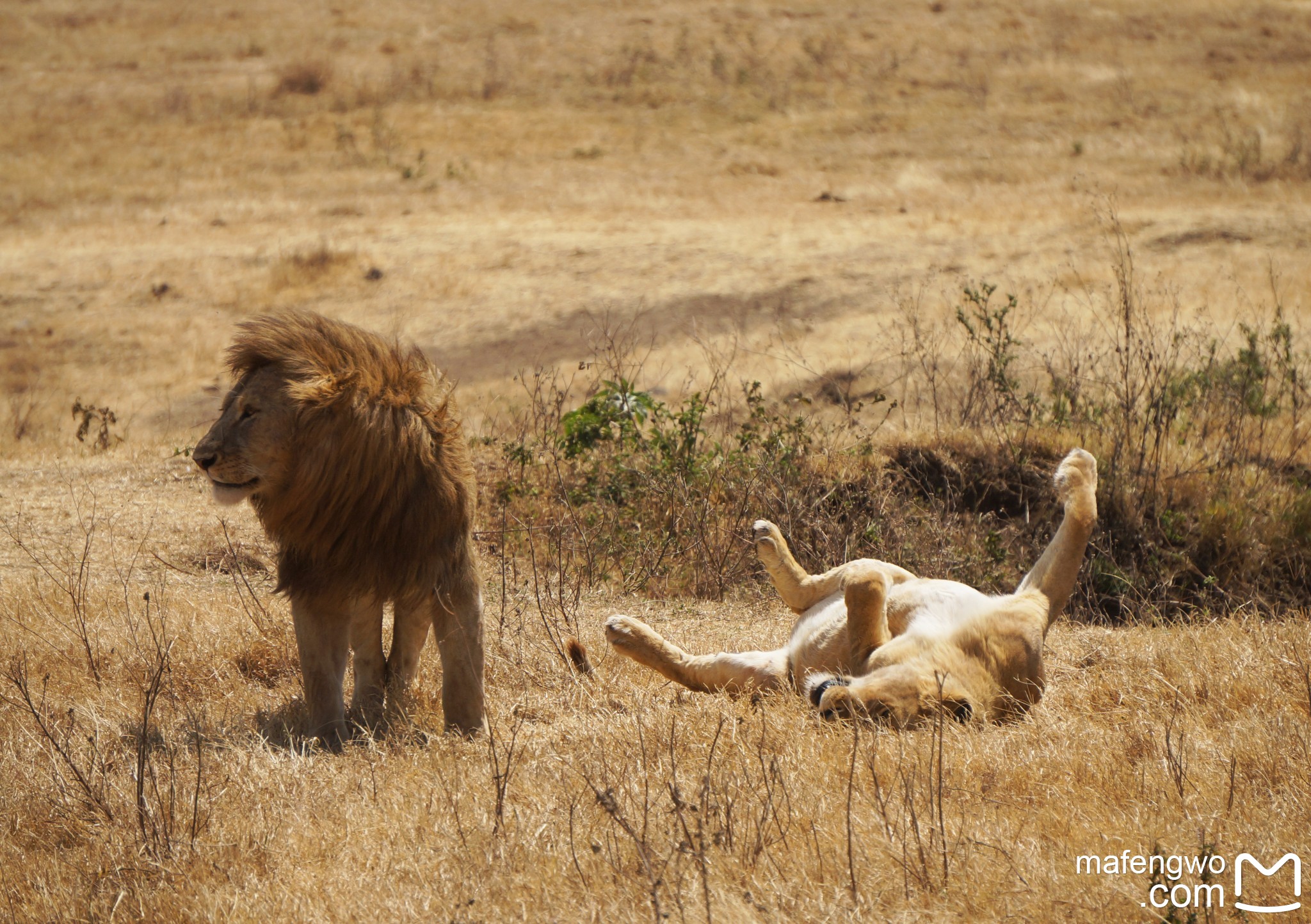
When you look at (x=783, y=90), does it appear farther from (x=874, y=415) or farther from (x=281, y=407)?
(x=281, y=407)

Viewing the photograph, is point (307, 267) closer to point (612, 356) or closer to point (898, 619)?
point (612, 356)

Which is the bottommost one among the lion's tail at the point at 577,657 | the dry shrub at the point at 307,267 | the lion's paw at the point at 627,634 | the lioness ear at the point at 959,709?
the dry shrub at the point at 307,267

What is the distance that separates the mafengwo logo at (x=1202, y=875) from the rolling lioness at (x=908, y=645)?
733 mm

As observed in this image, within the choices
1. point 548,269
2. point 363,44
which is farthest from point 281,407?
point 363,44

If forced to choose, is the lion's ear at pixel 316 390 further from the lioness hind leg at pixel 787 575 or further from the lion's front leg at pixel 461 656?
the lioness hind leg at pixel 787 575

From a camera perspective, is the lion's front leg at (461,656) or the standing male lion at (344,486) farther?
the lion's front leg at (461,656)

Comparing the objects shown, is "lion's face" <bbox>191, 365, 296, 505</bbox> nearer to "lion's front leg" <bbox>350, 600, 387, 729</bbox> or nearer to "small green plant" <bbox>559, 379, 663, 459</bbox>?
"lion's front leg" <bbox>350, 600, 387, 729</bbox>

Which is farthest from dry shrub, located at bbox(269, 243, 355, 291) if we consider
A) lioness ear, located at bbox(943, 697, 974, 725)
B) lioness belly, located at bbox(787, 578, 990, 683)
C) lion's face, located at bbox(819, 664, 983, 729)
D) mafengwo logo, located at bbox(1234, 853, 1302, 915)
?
mafengwo logo, located at bbox(1234, 853, 1302, 915)

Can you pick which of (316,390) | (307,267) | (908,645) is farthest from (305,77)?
(908,645)

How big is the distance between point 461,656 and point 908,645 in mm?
1468

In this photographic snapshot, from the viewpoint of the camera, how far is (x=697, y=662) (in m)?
4.89

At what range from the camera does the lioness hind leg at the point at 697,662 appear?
4.76 m

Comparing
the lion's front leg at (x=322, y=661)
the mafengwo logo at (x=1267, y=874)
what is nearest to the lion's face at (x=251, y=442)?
the lion's front leg at (x=322, y=661)

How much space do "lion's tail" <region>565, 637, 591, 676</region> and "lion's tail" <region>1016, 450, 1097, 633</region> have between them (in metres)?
1.65
